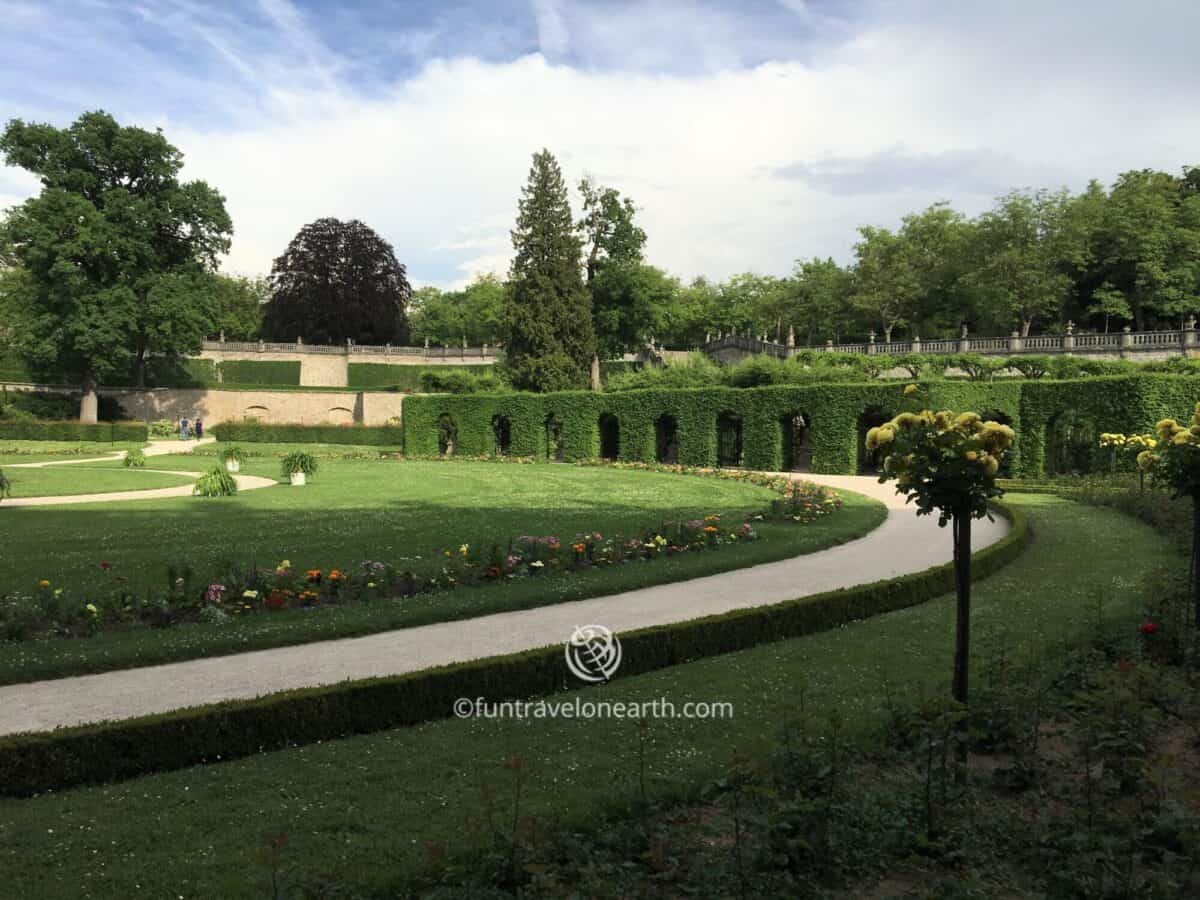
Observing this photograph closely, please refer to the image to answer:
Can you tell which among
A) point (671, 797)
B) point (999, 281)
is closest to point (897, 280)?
point (999, 281)

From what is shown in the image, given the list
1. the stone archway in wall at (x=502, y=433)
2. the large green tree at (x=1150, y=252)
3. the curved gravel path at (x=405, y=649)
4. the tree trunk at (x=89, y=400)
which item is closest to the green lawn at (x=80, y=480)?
the stone archway in wall at (x=502, y=433)

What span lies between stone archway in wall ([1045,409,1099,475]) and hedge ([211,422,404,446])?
114 feet

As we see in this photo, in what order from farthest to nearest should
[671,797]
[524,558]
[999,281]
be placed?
1. [999,281]
2. [524,558]
3. [671,797]

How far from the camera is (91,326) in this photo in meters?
44.9

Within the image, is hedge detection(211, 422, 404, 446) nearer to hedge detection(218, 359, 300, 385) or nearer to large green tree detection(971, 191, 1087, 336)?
hedge detection(218, 359, 300, 385)

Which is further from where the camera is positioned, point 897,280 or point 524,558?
point 897,280

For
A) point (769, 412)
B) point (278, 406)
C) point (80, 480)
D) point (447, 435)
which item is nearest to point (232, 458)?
point (80, 480)

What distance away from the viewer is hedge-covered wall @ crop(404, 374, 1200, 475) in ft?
81.2

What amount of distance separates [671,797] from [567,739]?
130cm

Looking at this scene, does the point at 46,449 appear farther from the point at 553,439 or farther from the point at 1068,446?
the point at 1068,446

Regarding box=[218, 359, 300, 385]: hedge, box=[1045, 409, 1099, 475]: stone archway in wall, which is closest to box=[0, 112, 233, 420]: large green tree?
box=[218, 359, 300, 385]: hedge

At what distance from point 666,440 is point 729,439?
2.95 m

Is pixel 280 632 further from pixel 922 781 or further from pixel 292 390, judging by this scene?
pixel 292 390

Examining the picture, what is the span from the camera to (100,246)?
4472 cm
